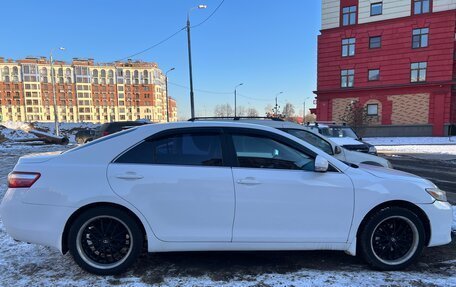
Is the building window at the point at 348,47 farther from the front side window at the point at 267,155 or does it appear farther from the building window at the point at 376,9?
the front side window at the point at 267,155

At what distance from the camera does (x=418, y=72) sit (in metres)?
32.3

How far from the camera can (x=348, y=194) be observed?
11.6 ft

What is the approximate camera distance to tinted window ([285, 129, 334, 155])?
6343mm

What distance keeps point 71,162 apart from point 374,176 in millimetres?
3326

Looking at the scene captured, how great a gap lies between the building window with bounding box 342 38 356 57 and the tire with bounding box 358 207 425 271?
114 feet

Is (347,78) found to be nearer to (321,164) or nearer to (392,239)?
(392,239)

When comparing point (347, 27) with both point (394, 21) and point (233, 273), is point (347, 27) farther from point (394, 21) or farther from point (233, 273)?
point (233, 273)

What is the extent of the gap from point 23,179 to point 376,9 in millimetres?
37218

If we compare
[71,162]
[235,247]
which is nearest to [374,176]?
[235,247]

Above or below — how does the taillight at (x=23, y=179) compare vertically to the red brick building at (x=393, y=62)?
below

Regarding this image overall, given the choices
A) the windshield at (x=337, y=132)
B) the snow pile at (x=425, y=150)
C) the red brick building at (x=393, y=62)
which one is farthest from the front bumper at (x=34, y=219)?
the red brick building at (x=393, y=62)

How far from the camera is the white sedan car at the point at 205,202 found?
3.46 meters

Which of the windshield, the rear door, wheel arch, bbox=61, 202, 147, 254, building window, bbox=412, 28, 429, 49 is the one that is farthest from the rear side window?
building window, bbox=412, 28, 429, 49

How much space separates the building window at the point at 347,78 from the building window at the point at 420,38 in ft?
20.2
